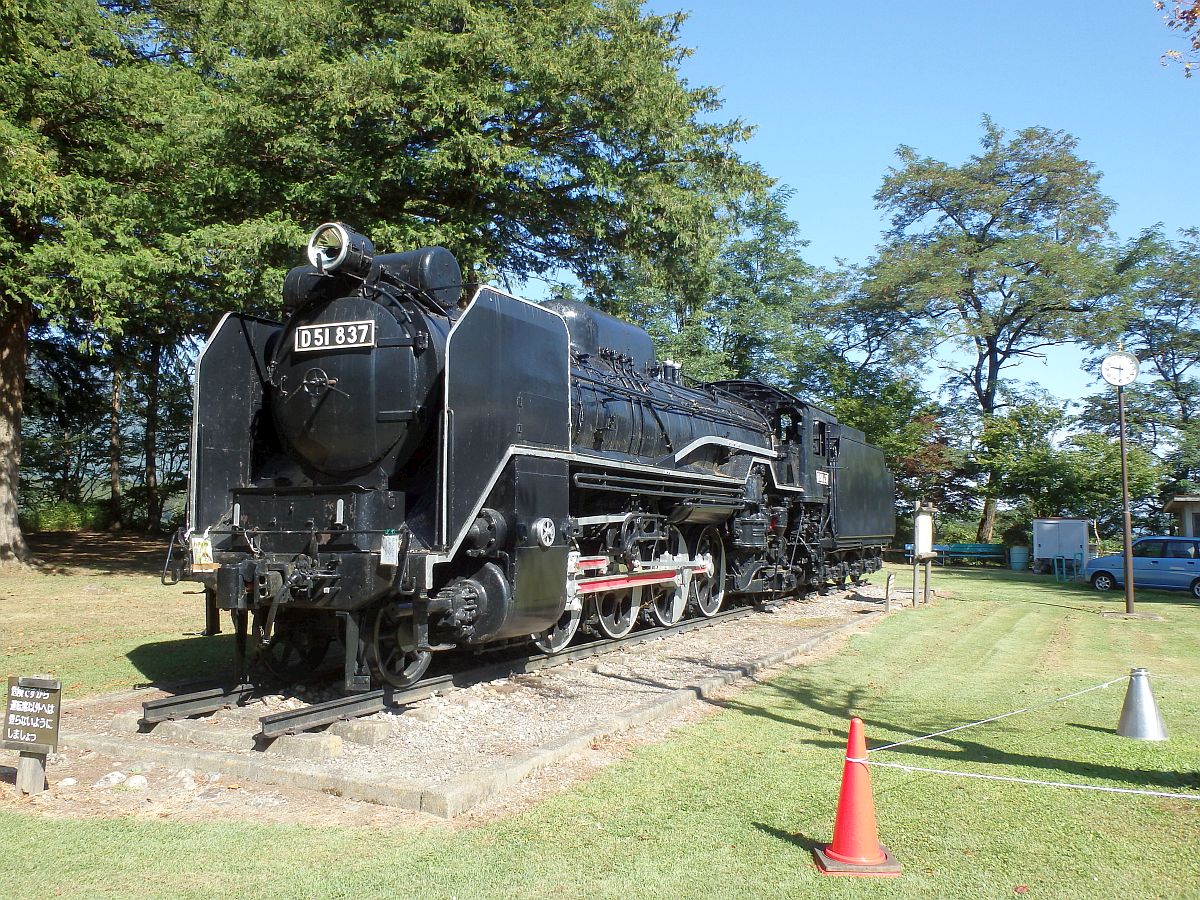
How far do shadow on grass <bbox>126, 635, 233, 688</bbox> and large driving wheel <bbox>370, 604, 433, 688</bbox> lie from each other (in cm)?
183

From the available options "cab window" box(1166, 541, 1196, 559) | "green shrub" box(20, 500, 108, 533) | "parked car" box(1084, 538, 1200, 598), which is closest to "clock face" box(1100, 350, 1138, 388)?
"parked car" box(1084, 538, 1200, 598)

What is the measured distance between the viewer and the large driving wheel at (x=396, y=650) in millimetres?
6527

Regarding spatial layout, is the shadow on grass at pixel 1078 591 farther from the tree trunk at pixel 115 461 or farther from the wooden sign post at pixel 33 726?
the tree trunk at pixel 115 461

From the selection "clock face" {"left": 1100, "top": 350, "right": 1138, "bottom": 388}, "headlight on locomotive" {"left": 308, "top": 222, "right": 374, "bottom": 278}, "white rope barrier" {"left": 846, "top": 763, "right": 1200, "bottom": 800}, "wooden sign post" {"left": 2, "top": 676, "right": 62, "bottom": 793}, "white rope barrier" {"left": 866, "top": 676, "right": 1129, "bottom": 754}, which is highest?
"clock face" {"left": 1100, "top": 350, "right": 1138, "bottom": 388}

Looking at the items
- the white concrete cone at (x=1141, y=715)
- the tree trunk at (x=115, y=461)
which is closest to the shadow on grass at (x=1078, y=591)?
the white concrete cone at (x=1141, y=715)

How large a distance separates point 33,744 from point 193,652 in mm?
4689

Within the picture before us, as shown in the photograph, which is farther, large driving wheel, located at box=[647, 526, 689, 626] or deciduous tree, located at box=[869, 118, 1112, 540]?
deciduous tree, located at box=[869, 118, 1112, 540]

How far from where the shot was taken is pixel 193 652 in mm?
9445

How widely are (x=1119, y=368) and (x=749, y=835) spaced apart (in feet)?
42.2

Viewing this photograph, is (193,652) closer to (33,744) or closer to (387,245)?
(33,744)

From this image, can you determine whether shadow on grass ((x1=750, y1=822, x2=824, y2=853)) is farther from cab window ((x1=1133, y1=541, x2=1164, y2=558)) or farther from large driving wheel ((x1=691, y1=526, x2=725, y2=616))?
cab window ((x1=1133, y1=541, x2=1164, y2=558))

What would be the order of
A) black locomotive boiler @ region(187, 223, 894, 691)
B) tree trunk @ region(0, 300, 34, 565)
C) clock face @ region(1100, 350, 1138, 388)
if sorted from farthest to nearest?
1. tree trunk @ region(0, 300, 34, 565)
2. clock face @ region(1100, 350, 1138, 388)
3. black locomotive boiler @ region(187, 223, 894, 691)

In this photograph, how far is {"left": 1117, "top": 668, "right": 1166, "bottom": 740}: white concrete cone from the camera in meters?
6.23

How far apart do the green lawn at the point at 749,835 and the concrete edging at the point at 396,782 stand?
0.32m
